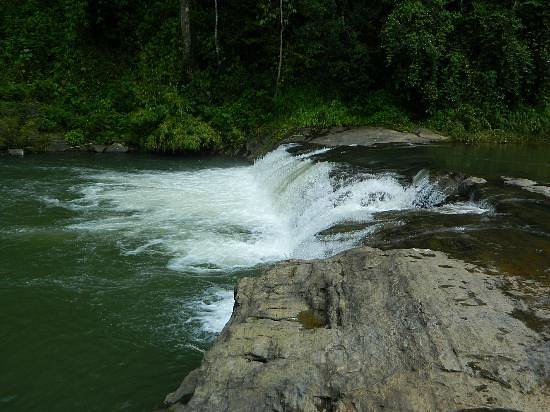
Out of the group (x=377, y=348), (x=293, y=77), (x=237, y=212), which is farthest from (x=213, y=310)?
(x=293, y=77)

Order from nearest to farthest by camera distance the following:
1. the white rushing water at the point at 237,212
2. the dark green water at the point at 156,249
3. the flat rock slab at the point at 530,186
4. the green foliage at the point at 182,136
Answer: the dark green water at the point at 156,249
the white rushing water at the point at 237,212
the flat rock slab at the point at 530,186
the green foliage at the point at 182,136

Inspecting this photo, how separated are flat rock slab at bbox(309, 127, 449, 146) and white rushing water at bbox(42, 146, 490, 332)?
6.18ft

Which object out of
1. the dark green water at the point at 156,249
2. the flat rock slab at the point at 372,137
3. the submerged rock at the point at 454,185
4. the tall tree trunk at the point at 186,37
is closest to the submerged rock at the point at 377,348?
the dark green water at the point at 156,249

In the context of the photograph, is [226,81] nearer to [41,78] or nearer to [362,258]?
[41,78]

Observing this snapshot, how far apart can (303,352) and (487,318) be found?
4.90ft

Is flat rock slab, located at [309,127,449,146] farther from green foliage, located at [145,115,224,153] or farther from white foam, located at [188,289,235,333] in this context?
white foam, located at [188,289,235,333]

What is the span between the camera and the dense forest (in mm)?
17109

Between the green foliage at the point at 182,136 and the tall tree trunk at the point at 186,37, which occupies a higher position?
the tall tree trunk at the point at 186,37

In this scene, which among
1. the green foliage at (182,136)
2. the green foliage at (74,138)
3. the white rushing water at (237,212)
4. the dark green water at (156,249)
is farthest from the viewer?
the green foliage at (74,138)

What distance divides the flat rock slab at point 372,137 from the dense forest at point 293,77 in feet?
3.47

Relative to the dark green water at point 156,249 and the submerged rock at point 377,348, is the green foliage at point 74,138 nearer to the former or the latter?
the dark green water at point 156,249

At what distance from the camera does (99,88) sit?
20.4m

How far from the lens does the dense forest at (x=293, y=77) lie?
674 inches

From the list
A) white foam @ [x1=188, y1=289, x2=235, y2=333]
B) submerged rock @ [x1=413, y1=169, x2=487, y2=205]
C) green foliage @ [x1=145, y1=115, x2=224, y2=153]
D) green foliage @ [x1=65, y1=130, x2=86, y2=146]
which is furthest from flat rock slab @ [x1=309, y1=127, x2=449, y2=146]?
white foam @ [x1=188, y1=289, x2=235, y2=333]
